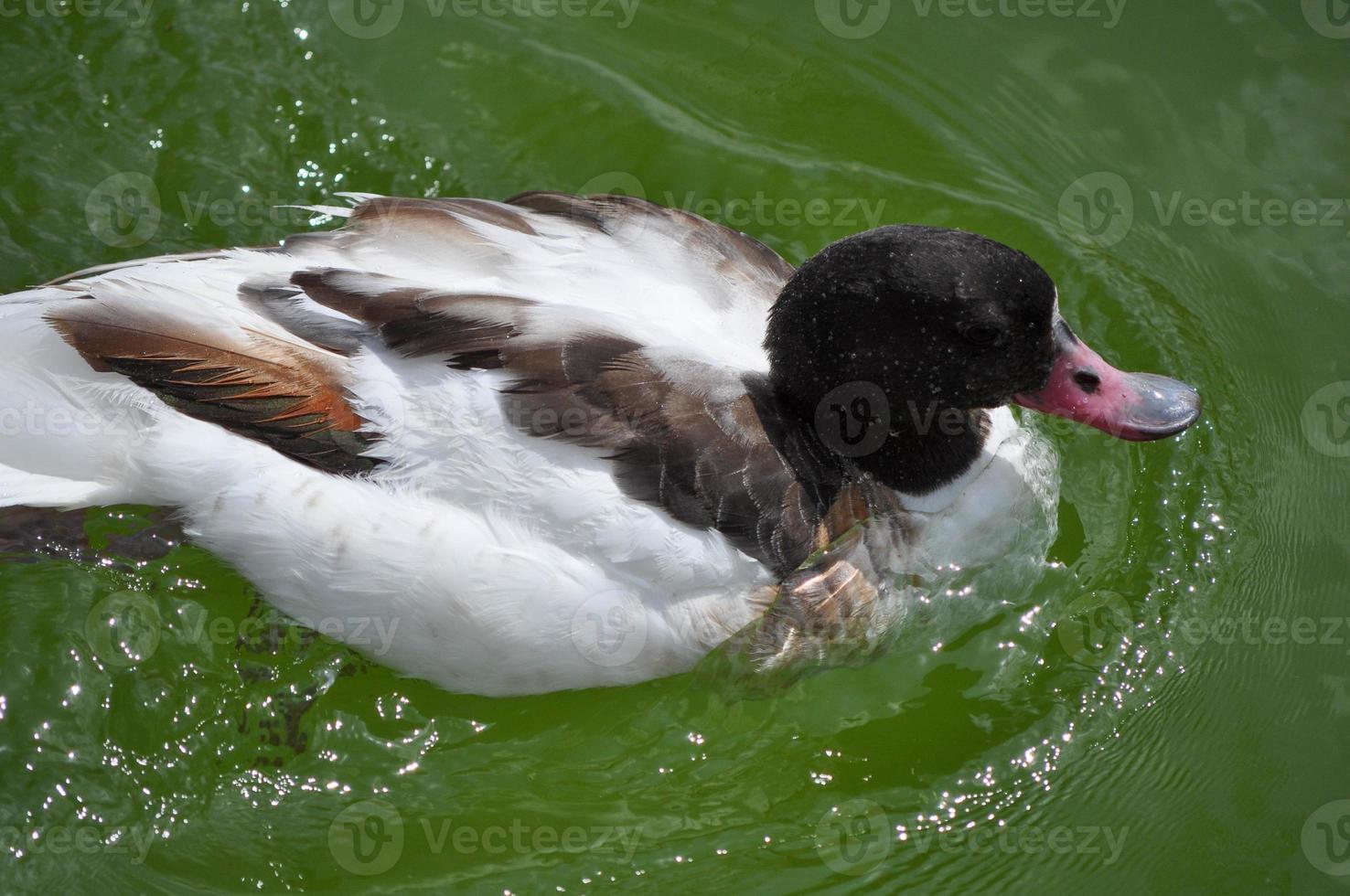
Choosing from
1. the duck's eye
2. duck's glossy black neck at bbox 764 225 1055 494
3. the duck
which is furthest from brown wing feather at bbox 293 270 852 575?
the duck's eye

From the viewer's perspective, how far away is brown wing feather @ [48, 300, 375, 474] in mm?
3225

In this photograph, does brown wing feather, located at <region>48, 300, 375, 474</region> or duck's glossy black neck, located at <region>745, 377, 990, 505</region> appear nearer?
brown wing feather, located at <region>48, 300, 375, 474</region>

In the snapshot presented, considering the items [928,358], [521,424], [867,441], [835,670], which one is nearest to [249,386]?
[521,424]

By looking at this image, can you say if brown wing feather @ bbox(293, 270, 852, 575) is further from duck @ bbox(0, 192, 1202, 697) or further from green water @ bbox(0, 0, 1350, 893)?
green water @ bbox(0, 0, 1350, 893)

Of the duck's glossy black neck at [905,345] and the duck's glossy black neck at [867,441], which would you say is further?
the duck's glossy black neck at [867,441]

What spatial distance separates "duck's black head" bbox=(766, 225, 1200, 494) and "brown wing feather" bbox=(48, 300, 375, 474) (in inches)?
49.4

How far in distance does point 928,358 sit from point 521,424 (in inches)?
46.2

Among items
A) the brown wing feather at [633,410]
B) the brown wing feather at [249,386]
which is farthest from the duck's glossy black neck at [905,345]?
the brown wing feather at [249,386]

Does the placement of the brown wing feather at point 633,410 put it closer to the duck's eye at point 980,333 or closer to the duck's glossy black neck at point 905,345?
the duck's glossy black neck at point 905,345

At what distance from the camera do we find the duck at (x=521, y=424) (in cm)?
319

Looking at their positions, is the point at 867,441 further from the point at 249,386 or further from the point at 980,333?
the point at 249,386

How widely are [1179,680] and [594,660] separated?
203cm

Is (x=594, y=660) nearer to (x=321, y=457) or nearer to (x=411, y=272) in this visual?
(x=321, y=457)

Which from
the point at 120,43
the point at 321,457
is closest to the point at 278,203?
the point at 120,43
